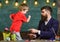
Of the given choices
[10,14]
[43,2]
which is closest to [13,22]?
[10,14]

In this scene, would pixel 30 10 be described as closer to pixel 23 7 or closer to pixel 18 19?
pixel 23 7

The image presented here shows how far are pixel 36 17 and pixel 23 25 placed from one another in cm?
20

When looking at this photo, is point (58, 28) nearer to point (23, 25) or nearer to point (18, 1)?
point (23, 25)

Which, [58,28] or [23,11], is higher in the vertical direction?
[23,11]

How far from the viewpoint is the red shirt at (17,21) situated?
271 centimetres

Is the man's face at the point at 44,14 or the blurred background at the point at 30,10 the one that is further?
the blurred background at the point at 30,10

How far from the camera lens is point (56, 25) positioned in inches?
102

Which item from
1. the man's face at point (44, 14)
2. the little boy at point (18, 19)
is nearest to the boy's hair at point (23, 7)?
the little boy at point (18, 19)

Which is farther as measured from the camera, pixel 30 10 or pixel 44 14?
pixel 30 10

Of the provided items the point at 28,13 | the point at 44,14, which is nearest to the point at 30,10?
the point at 28,13

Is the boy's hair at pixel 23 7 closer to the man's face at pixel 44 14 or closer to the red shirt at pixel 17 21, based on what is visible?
the red shirt at pixel 17 21

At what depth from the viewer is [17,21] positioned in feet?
8.92

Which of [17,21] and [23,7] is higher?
[23,7]

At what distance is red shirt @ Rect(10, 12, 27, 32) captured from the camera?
271cm
